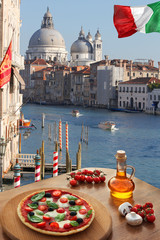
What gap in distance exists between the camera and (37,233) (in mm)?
2211

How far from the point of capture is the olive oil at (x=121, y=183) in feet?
9.13

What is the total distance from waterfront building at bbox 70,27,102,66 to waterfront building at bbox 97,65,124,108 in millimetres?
22875

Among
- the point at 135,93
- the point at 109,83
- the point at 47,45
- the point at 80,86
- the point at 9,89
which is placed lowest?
the point at 135,93

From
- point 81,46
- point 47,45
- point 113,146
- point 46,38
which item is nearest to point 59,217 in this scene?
point 113,146

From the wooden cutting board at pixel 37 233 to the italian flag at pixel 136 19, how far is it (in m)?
2.01

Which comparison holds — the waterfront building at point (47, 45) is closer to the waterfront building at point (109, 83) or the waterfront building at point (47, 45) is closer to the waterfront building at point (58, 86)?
the waterfront building at point (58, 86)

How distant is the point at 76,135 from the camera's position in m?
24.0

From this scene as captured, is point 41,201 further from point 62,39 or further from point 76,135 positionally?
point 62,39

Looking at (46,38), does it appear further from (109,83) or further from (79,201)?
(79,201)

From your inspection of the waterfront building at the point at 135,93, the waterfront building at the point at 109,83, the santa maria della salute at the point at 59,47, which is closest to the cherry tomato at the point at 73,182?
the waterfront building at the point at 135,93

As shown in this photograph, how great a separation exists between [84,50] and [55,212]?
74006 millimetres

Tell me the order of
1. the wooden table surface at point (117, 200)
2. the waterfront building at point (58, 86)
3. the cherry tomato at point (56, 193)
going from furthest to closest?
1. the waterfront building at point (58, 86)
2. the cherry tomato at point (56, 193)
3. the wooden table surface at point (117, 200)

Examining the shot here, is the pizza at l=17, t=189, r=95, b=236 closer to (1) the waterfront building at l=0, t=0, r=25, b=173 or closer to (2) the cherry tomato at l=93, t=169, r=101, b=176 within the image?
(2) the cherry tomato at l=93, t=169, r=101, b=176

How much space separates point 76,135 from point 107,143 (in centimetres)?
305
